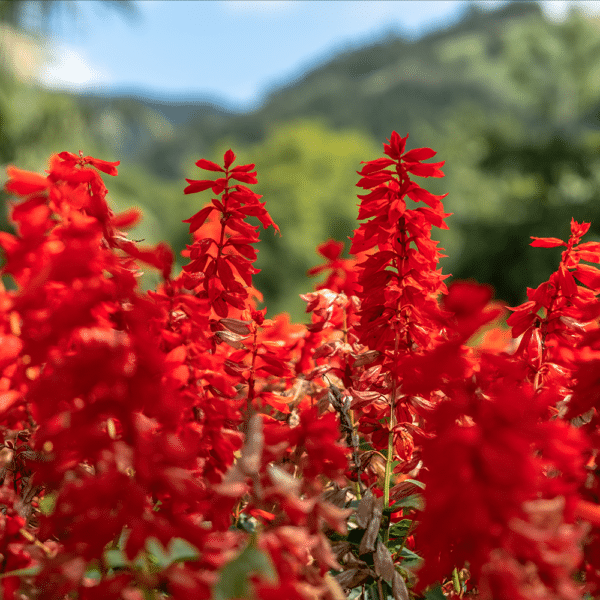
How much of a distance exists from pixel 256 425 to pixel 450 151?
15.0 m

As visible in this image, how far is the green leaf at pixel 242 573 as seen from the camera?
43cm

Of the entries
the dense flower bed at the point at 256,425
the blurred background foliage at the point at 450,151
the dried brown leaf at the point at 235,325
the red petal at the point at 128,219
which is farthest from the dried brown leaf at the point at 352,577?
the blurred background foliage at the point at 450,151

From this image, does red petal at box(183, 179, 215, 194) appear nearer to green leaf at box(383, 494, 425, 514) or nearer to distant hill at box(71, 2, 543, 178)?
green leaf at box(383, 494, 425, 514)

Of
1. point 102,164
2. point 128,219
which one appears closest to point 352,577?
point 128,219

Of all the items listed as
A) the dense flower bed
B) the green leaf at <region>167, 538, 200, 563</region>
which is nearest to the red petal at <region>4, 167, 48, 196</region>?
the dense flower bed

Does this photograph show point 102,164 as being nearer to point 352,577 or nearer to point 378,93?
point 352,577

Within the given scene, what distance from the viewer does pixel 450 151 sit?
47.4 feet

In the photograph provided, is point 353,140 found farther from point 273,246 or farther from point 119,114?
point 119,114

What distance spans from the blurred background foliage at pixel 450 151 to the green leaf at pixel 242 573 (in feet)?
23.0

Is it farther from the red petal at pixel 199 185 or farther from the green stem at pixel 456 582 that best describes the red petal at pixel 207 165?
the green stem at pixel 456 582

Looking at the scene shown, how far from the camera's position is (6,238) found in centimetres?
52

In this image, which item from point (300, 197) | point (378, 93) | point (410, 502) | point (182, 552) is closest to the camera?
point (182, 552)

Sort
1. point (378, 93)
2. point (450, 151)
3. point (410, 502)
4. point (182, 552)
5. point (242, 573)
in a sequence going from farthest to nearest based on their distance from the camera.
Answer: point (378, 93) < point (450, 151) < point (410, 502) < point (182, 552) < point (242, 573)

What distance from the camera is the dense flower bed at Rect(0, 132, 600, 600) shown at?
0.43 m
